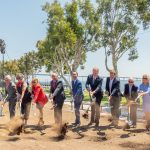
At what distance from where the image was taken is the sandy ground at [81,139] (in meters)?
10.5

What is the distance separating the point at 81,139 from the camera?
11.8m

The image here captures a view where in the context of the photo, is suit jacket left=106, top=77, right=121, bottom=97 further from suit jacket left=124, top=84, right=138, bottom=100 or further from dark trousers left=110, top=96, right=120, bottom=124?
suit jacket left=124, top=84, right=138, bottom=100

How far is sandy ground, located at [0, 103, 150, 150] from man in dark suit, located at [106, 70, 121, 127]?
46 cm

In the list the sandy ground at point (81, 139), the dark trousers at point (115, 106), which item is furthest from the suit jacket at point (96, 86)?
the sandy ground at point (81, 139)

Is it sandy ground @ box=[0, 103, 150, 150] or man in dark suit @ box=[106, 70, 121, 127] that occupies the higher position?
man in dark suit @ box=[106, 70, 121, 127]

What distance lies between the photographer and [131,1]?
33.2 meters

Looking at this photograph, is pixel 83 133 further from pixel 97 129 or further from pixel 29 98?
pixel 29 98

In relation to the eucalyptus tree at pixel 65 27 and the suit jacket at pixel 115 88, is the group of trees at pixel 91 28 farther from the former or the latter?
the suit jacket at pixel 115 88

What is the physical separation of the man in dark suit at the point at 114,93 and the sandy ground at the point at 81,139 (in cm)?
46

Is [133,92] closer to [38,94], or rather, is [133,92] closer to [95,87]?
[95,87]

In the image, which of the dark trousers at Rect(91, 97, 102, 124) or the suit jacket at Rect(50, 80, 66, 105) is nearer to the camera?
the suit jacket at Rect(50, 80, 66, 105)

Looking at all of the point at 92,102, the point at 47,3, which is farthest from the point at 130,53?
the point at 92,102

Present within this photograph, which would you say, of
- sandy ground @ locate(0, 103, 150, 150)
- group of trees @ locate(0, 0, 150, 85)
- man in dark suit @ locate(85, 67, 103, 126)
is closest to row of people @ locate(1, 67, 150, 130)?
man in dark suit @ locate(85, 67, 103, 126)

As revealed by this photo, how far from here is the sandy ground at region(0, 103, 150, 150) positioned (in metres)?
10.5
